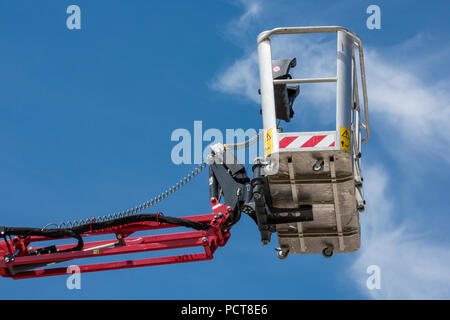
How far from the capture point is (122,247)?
12625mm

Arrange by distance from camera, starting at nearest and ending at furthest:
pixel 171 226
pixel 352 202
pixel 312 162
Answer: pixel 312 162 → pixel 352 202 → pixel 171 226

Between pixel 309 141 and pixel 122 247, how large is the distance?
379 centimetres

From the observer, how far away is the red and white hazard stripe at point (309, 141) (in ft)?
35.4

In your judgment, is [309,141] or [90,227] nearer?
[309,141]

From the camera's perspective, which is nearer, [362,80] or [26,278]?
[362,80]

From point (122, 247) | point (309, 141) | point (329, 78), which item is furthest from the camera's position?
point (122, 247)

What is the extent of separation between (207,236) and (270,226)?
104 cm

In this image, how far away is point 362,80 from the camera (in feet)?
40.3

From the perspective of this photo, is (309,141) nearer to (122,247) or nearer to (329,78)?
(329,78)

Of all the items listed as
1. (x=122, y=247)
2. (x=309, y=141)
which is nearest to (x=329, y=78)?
(x=309, y=141)

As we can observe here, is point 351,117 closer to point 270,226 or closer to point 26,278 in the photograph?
point 270,226

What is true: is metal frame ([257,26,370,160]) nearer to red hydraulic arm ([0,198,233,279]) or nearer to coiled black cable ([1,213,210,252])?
red hydraulic arm ([0,198,233,279])

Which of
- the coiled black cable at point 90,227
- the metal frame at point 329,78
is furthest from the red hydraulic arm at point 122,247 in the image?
the metal frame at point 329,78

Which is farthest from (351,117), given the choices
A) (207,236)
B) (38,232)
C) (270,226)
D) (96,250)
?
(38,232)
